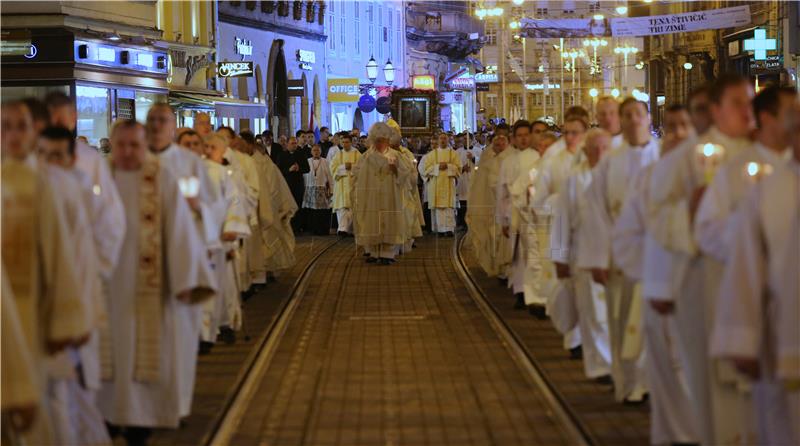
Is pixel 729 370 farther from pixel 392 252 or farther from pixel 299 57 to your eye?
pixel 299 57

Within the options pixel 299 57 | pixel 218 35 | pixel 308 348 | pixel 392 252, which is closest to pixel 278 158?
pixel 392 252

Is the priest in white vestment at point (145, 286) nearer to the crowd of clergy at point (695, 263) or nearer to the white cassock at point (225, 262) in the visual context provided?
the crowd of clergy at point (695, 263)

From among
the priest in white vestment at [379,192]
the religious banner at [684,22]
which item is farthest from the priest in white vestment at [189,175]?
the religious banner at [684,22]

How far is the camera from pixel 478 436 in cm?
941

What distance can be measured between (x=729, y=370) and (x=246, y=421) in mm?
3822

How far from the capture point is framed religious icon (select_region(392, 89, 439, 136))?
3562cm

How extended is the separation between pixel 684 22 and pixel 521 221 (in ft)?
76.5

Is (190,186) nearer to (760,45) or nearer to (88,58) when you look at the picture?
(88,58)

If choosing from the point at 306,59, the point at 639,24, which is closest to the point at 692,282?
the point at 639,24

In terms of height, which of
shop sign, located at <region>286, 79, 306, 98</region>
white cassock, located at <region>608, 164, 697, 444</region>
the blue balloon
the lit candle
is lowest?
white cassock, located at <region>608, 164, 697, 444</region>

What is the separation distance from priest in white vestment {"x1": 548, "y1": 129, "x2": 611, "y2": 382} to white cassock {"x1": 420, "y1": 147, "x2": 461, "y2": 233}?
60.8ft

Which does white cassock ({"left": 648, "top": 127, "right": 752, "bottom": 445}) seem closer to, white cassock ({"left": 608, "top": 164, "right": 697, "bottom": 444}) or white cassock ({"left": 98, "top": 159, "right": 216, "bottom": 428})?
white cassock ({"left": 608, "top": 164, "right": 697, "bottom": 444})

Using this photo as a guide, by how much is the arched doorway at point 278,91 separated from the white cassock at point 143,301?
123ft

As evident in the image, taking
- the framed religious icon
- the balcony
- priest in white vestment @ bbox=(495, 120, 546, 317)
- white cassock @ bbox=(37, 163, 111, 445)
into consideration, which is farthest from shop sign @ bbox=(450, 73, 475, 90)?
white cassock @ bbox=(37, 163, 111, 445)
